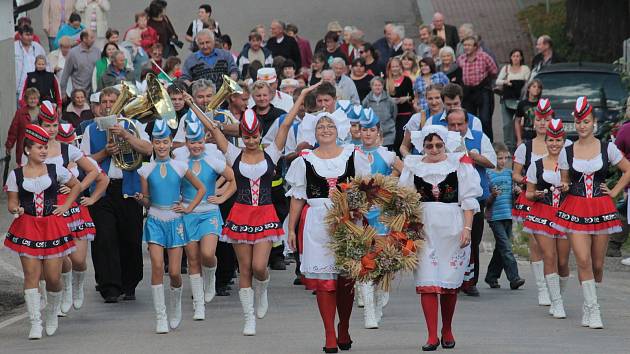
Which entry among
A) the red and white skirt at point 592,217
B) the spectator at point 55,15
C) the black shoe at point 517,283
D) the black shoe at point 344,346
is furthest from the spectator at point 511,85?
the black shoe at point 344,346

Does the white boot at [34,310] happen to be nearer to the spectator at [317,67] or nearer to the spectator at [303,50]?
the spectator at [317,67]

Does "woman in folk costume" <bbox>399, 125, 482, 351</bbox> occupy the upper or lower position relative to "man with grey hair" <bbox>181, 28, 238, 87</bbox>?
lower

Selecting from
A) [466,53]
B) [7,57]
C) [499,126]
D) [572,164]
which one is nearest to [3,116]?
[7,57]

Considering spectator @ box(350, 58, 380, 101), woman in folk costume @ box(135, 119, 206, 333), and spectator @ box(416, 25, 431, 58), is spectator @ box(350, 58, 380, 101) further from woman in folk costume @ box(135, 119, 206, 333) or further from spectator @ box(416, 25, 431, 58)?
woman in folk costume @ box(135, 119, 206, 333)

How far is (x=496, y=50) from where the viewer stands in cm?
3231

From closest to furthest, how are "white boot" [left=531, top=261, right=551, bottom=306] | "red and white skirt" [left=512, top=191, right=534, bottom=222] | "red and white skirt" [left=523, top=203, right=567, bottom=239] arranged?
"red and white skirt" [left=523, top=203, right=567, bottom=239], "red and white skirt" [left=512, top=191, right=534, bottom=222], "white boot" [left=531, top=261, right=551, bottom=306]

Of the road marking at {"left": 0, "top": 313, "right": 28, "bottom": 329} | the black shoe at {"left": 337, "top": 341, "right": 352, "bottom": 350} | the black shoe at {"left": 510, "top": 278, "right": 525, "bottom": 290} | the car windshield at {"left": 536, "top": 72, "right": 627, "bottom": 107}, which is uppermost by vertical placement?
the car windshield at {"left": 536, "top": 72, "right": 627, "bottom": 107}

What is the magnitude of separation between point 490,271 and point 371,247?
439cm

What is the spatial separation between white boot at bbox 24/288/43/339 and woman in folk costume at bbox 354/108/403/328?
110 inches

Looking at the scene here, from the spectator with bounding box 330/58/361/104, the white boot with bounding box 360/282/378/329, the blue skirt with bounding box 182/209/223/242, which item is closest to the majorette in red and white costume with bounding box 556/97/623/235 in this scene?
the white boot with bounding box 360/282/378/329

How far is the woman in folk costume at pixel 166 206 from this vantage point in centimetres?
1387

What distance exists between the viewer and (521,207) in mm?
14992

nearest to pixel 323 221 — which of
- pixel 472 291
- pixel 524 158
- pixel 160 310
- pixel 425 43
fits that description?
pixel 160 310

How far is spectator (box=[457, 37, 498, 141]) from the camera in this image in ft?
80.1
